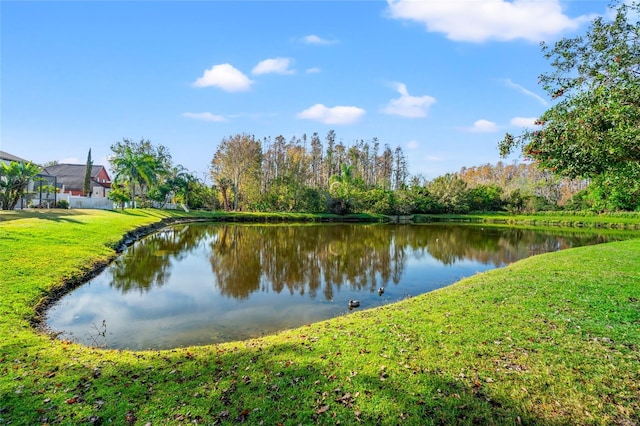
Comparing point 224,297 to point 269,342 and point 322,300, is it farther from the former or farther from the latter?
point 269,342

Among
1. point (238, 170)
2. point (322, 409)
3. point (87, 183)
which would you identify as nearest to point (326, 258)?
point (322, 409)

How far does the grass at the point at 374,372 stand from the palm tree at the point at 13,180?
834 inches

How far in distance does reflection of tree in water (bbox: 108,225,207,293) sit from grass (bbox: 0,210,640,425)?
186 inches

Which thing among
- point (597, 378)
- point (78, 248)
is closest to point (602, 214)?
point (597, 378)

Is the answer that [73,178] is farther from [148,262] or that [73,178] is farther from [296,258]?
[296,258]

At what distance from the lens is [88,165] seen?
2034 inches

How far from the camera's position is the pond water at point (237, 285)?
8.84 metres

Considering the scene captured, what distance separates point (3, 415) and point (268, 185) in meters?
56.5

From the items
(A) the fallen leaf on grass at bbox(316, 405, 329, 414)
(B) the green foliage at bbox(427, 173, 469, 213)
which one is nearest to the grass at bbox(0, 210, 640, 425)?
(A) the fallen leaf on grass at bbox(316, 405, 329, 414)

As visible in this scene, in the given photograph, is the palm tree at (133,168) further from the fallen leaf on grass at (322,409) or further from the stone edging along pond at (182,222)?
the fallen leaf on grass at (322,409)

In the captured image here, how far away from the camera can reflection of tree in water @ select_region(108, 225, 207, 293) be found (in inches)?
531

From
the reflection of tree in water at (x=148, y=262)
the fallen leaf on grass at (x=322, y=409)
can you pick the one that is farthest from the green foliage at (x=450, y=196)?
the fallen leaf on grass at (x=322, y=409)

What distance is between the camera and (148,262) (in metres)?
17.4

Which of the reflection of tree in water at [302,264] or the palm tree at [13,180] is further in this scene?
the palm tree at [13,180]
